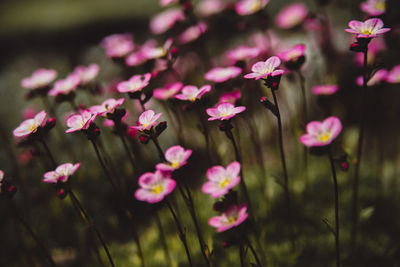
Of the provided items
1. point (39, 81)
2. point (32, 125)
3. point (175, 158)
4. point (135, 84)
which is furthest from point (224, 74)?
point (39, 81)

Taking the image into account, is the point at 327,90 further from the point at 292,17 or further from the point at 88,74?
the point at 88,74

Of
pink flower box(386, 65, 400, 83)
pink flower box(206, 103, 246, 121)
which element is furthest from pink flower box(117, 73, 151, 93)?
pink flower box(386, 65, 400, 83)

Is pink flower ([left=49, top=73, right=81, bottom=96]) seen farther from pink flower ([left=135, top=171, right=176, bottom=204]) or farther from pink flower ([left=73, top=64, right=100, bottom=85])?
pink flower ([left=135, top=171, right=176, bottom=204])

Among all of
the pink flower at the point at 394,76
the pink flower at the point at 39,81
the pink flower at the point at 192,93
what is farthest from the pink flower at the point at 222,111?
the pink flower at the point at 39,81

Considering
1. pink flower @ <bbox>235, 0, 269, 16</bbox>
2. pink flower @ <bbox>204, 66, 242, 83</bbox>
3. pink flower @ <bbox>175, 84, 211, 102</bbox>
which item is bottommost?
pink flower @ <bbox>204, 66, 242, 83</bbox>

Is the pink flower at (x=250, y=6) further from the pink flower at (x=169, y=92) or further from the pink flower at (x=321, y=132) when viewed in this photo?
the pink flower at (x=321, y=132)

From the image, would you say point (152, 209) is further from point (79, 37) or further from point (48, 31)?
point (48, 31)
